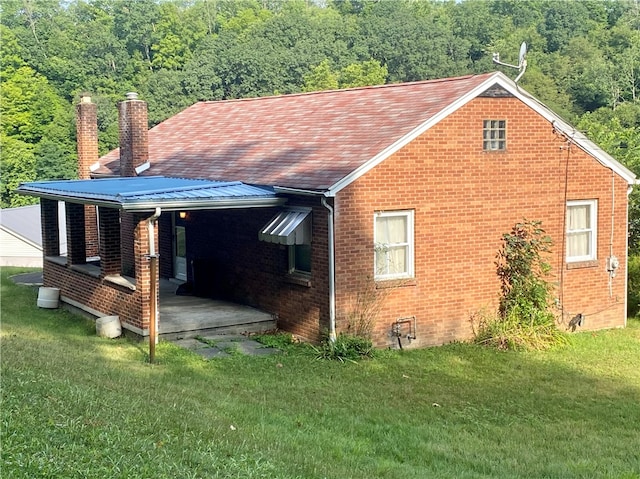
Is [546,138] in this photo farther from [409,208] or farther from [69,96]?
[69,96]

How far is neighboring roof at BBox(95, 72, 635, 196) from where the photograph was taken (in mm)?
15031

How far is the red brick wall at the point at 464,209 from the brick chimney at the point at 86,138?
11.7 metres

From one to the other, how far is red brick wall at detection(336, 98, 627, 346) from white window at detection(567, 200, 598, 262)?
6.9 inches

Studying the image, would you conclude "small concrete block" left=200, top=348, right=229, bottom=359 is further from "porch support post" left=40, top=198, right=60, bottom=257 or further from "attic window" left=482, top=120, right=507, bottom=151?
"porch support post" left=40, top=198, right=60, bottom=257

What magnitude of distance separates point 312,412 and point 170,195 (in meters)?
5.66

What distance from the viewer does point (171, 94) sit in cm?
Result: 6919

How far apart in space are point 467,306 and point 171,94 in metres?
57.0

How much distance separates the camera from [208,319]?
15578mm

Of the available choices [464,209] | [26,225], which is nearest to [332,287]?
[464,209]

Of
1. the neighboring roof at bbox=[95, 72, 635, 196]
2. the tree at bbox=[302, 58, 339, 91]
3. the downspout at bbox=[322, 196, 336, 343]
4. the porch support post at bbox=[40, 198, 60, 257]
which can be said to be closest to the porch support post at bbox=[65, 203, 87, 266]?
the porch support post at bbox=[40, 198, 60, 257]

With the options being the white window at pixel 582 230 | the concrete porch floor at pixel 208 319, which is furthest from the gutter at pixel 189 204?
the white window at pixel 582 230

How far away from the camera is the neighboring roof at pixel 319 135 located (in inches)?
592

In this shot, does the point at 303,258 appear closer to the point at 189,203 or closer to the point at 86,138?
the point at 189,203

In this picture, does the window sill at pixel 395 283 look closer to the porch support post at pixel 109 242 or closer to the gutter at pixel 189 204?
the gutter at pixel 189 204
